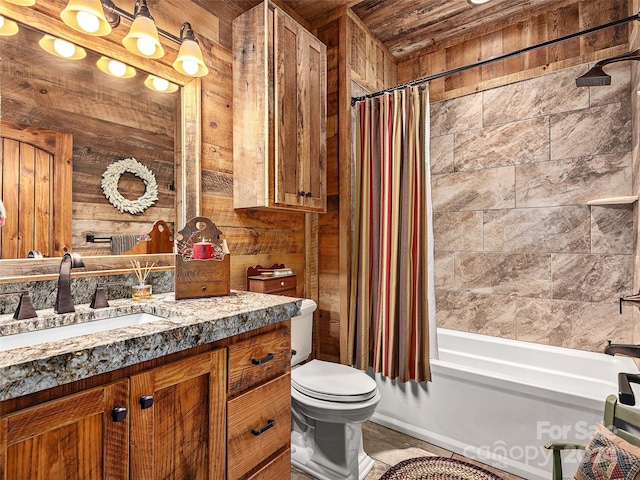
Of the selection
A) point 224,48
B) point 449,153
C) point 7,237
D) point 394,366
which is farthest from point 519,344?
point 7,237

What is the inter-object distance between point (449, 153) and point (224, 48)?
1812mm

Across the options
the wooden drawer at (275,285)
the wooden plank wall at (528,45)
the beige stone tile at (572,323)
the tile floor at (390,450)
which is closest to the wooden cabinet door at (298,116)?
the wooden drawer at (275,285)

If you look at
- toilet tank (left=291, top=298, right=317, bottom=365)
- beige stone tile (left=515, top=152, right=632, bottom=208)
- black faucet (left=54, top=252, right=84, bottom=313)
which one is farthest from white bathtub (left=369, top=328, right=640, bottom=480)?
black faucet (left=54, top=252, right=84, bottom=313)

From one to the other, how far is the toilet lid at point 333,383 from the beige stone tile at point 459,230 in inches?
54.7

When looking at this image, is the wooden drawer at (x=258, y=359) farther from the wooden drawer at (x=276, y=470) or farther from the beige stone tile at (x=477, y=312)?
the beige stone tile at (x=477, y=312)

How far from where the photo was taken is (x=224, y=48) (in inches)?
74.6

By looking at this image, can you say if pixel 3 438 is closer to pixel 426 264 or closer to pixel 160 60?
pixel 160 60

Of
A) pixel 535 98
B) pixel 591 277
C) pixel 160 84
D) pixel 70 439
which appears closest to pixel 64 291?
pixel 70 439

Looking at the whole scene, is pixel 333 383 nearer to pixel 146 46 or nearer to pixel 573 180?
pixel 146 46

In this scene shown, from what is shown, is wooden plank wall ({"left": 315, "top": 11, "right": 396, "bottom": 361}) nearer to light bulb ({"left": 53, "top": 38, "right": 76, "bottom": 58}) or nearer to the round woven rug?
the round woven rug

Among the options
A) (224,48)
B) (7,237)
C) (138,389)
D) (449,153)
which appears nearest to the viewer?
(138,389)

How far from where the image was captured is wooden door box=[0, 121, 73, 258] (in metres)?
1.17

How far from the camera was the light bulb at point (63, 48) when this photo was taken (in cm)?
129

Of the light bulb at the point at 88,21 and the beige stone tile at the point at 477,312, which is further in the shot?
the beige stone tile at the point at 477,312
